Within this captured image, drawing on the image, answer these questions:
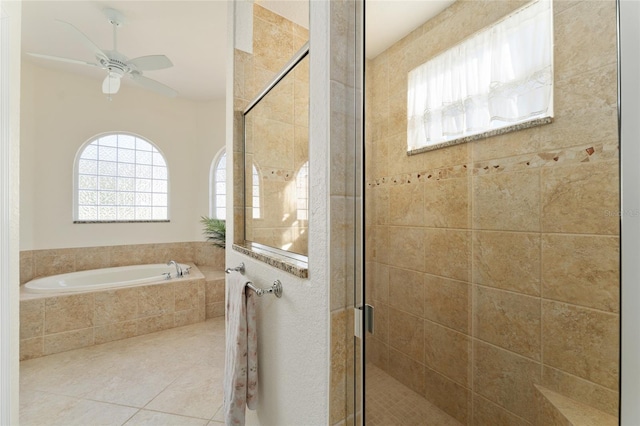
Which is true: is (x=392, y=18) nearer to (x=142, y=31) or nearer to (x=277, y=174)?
(x=277, y=174)

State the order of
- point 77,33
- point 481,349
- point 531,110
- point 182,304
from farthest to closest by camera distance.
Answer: point 182,304
point 77,33
point 481,349
point 531,110

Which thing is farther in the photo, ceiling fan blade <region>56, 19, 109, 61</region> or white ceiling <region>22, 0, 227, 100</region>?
white ceiling <region>22, 0, 227, 100</region>

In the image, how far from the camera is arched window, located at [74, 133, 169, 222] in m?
3.59

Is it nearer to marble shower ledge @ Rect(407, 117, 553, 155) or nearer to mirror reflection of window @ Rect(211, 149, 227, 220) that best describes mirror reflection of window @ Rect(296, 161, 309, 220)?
marble shower ledge @ Rect(407, 117, 553, 155)

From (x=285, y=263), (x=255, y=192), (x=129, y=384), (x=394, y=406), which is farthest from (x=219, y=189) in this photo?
(x=394, y=406)

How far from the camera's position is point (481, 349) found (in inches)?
42.2

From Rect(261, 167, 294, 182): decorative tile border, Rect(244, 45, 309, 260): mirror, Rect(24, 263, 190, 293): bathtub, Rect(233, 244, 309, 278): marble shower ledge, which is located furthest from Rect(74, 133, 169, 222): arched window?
Rect(233, 244, 309, 278): marble shower ledge

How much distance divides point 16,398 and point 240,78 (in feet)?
5.80

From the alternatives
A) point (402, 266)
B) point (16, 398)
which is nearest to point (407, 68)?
point (402, 266)

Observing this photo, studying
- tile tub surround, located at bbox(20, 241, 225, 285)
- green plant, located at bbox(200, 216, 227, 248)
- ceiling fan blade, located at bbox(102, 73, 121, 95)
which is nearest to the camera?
ceiling fan blade, located at bbox(102, 73, 121, 95)

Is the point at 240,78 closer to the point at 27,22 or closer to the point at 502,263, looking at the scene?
the point at 502,263

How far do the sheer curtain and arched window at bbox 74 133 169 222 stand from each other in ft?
13.6

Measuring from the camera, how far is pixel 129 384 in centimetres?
→ 201

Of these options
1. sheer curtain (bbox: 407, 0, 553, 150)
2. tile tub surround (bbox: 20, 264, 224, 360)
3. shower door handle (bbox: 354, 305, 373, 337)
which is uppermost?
sheer curtain (bbox: 407, 0, 553, 150)
